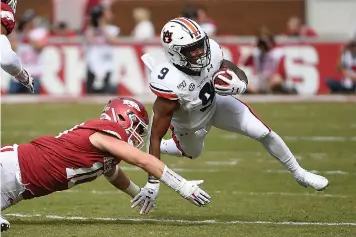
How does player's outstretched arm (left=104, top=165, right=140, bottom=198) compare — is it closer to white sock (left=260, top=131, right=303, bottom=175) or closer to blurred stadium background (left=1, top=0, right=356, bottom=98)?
white sock (left=260, top=131, right=303, bottom=175)

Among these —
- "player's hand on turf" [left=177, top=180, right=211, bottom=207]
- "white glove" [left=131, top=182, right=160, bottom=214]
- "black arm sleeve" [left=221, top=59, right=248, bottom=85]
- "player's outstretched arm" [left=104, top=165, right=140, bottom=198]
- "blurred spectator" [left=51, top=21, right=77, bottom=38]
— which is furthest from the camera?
"blurred spectator" [left=51, top=21, right=77, bottom=38]

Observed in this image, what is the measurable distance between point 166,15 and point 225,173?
42.0 feet

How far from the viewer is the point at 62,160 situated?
19.0ft

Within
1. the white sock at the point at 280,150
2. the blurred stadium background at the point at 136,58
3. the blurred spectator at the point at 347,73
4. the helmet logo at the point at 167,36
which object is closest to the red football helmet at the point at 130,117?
the helmet logo at the point at 167,36

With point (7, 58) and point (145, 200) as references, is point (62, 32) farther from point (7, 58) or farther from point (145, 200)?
point (145, 200)

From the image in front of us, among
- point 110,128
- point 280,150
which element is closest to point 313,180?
point 280,150

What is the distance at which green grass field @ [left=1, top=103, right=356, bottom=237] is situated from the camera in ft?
19.6

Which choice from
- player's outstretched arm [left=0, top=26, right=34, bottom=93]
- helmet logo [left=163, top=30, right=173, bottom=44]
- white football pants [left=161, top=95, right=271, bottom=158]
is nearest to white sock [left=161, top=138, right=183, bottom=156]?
white football pants [left=161, top=95, right=271, bottom=158]

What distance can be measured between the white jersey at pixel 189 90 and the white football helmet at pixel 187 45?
0.30 feet

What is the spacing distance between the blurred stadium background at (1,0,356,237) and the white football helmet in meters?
1.06

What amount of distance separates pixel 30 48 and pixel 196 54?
1001cm

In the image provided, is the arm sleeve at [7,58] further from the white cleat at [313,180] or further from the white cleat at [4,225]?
the white cleat at [313,180]

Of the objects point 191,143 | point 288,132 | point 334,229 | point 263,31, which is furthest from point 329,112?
point 334,229

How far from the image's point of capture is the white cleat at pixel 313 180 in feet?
22.2
